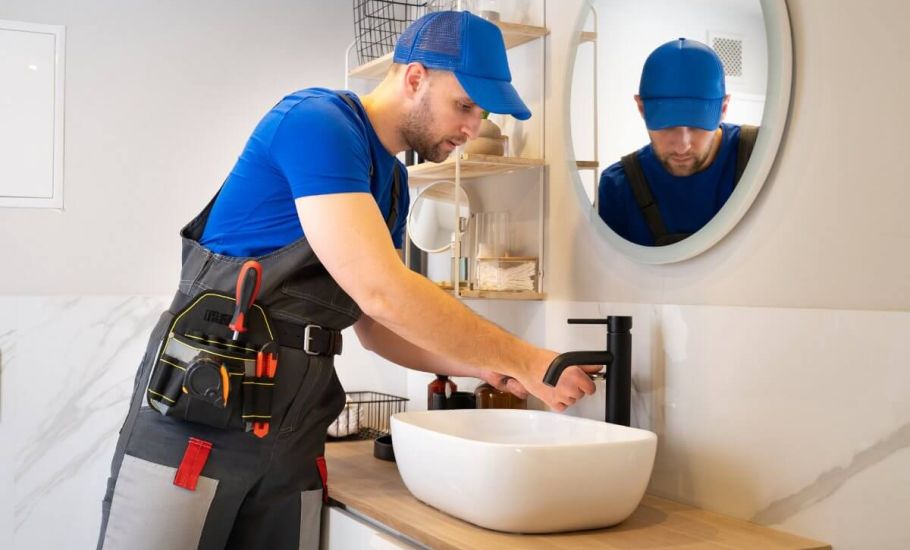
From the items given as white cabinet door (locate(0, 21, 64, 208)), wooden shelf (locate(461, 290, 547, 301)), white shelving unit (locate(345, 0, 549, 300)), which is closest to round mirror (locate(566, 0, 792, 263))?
white shelving unit (locate(345, 0, 549, 300))

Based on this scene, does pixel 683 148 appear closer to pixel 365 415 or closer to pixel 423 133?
pixel 423 133

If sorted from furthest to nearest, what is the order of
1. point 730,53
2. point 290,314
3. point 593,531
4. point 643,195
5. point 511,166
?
1. point 511,166
2. point 643,195
3. point 290,314
4. point 730,53
5. point 593,531

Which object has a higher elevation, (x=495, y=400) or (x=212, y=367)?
(x=212, y=367)

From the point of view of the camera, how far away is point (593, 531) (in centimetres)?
156

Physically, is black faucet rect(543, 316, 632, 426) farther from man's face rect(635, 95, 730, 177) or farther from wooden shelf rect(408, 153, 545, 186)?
wooden shelf rect(408, 153, 545, 186)

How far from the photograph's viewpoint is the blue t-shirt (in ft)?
5.27

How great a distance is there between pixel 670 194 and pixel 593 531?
0.66 metres

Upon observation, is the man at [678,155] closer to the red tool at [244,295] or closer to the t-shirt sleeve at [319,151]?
the t-shirt sleeve at [319,151]

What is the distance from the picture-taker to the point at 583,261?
83.2 inches

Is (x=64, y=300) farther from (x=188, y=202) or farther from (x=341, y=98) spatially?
(x=341, y=98)

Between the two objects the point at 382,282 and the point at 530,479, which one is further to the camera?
the point at 382,282

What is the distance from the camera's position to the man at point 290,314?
5.28 ft

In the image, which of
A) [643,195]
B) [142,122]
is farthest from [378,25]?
[643,195]

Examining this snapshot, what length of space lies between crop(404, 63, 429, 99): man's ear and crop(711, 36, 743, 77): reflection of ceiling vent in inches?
20.9
